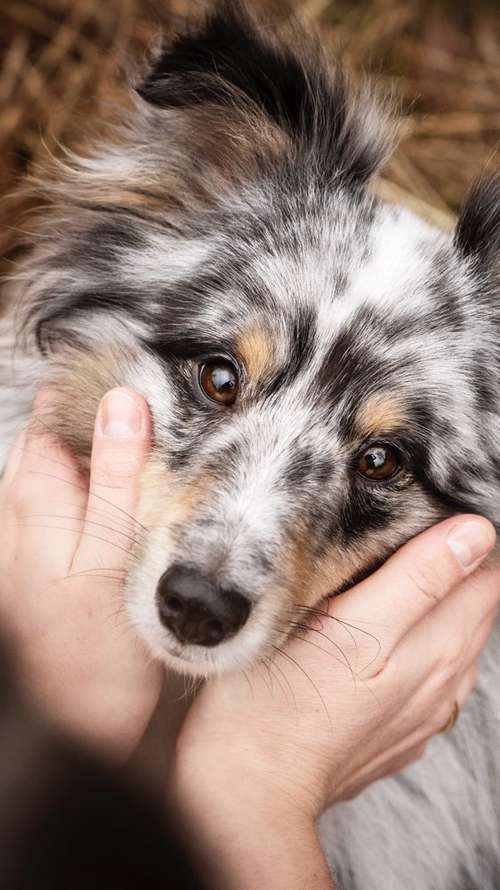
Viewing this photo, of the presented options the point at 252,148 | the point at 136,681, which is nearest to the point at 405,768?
the point at 136,681

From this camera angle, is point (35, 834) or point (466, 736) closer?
point (35, 834)

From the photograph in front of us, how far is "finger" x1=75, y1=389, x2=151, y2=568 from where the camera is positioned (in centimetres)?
186

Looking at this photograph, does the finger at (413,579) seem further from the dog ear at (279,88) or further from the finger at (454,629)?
the dog ear at (279,88)

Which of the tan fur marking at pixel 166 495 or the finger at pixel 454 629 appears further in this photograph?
the finger at pixel 454 629

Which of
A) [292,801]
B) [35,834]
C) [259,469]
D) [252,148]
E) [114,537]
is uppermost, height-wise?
[252,148]

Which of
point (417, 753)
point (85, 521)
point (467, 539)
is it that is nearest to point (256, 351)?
point (85, 521)

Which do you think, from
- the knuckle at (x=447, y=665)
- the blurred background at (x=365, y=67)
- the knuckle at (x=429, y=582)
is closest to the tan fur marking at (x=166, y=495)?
the knuckle at (x=429, y=582)

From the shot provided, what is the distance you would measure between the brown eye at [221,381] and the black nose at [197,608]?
0.47 m

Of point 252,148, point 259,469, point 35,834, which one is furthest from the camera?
point 252,148

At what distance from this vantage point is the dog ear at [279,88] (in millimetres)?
2010

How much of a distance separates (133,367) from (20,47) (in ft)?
→ 7.15

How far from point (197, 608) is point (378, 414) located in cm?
62

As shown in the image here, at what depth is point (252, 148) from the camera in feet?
7.15

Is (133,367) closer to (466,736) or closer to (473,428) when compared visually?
(473,428)
